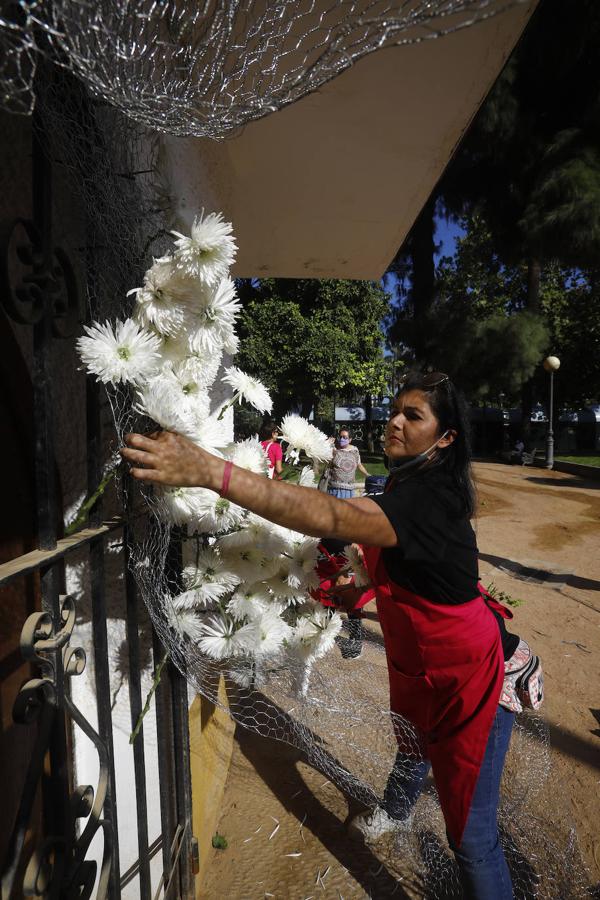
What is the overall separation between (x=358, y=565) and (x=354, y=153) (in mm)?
2123

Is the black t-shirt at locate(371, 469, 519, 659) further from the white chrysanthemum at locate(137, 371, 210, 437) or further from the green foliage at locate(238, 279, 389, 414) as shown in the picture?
the green foliage at locate(238, 279, 389, 414)

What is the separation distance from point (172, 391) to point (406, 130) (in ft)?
6.70

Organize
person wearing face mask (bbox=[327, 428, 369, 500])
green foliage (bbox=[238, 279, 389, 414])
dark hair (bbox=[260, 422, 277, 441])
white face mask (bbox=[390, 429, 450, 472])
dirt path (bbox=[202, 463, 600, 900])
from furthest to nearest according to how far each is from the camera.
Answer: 1. green foliage (bbox=[238, 279, 389, 414])
2. person wearing face mask (bbox=[327, 428, 369, 500])
3. dark hair (bbox=[260, 422, 277, 441])
4. dirt path (bbox=[202, 463, 600, 900])
5. white face mask (bbox=[390, 429, 450, 472])

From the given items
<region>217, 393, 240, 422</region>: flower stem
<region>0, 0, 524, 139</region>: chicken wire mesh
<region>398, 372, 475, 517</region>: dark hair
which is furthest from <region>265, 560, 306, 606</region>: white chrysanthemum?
<region>0, 0, 524, 139</region>: chicken wire mesh

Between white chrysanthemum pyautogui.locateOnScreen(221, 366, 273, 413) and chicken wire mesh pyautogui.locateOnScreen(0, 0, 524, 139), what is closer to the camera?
chicken wire mesh pyautogui.locateOnScreen(0, 0, 524, 139)

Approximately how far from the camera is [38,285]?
3.48ft

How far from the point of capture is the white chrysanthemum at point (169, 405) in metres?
1.04

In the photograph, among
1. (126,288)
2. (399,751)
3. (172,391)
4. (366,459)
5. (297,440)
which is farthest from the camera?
(366,459)

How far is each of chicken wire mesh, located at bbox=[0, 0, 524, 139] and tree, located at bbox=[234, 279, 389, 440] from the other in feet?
58.2

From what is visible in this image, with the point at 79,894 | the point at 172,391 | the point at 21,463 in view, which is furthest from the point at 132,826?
the point at 172,391

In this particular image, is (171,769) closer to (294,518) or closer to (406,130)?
(294,518)

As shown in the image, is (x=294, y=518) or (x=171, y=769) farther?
(x=171, y=769)

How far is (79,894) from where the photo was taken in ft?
3.78

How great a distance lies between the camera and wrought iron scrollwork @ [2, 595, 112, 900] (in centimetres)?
99
